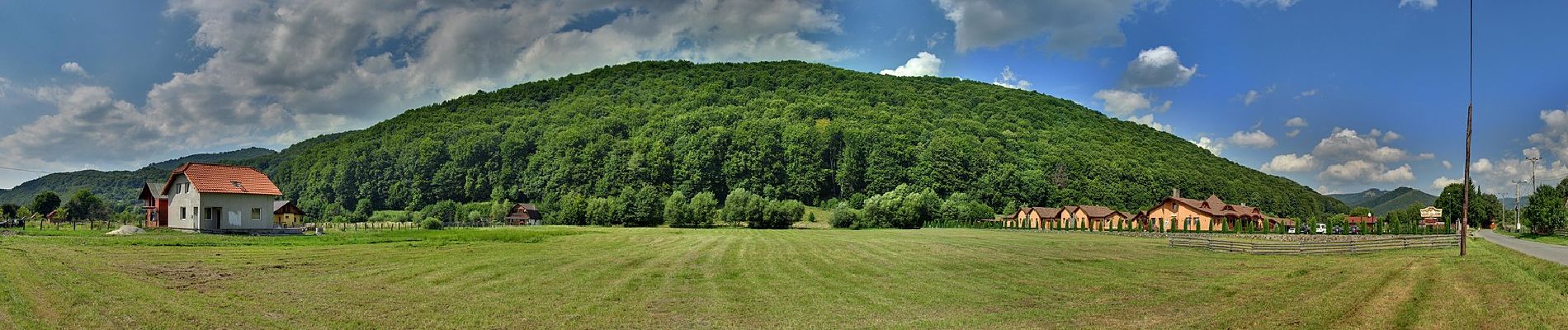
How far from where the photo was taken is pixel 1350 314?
12805 mm

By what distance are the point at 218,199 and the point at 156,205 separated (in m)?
6.55

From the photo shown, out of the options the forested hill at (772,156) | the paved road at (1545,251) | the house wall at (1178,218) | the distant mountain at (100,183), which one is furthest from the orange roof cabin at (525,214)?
the paved road at (1545,251)

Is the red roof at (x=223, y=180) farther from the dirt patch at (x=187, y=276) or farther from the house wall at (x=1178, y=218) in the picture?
the house wall at (x=1178, y=218)

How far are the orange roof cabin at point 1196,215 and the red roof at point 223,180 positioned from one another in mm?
68628

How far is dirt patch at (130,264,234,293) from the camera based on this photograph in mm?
15455

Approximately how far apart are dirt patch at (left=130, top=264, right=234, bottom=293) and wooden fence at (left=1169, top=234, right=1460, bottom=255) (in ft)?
112

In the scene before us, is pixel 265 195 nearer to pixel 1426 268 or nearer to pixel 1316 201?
pixel 1426 268

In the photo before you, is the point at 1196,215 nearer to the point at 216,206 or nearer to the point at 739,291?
the point at 739,291

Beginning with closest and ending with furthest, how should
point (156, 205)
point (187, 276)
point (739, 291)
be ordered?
point (739, 291), point (187, 276), point (156, 205)

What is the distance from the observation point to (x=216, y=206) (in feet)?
148

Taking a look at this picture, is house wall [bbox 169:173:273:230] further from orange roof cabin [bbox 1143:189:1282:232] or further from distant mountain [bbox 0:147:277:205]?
distant mountain [bbox 0:147:277:205]

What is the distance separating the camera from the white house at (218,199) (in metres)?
44.5

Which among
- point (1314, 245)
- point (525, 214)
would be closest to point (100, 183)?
point (525, 214)

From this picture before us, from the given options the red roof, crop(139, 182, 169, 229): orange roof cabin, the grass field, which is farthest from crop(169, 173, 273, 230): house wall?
the grass field
